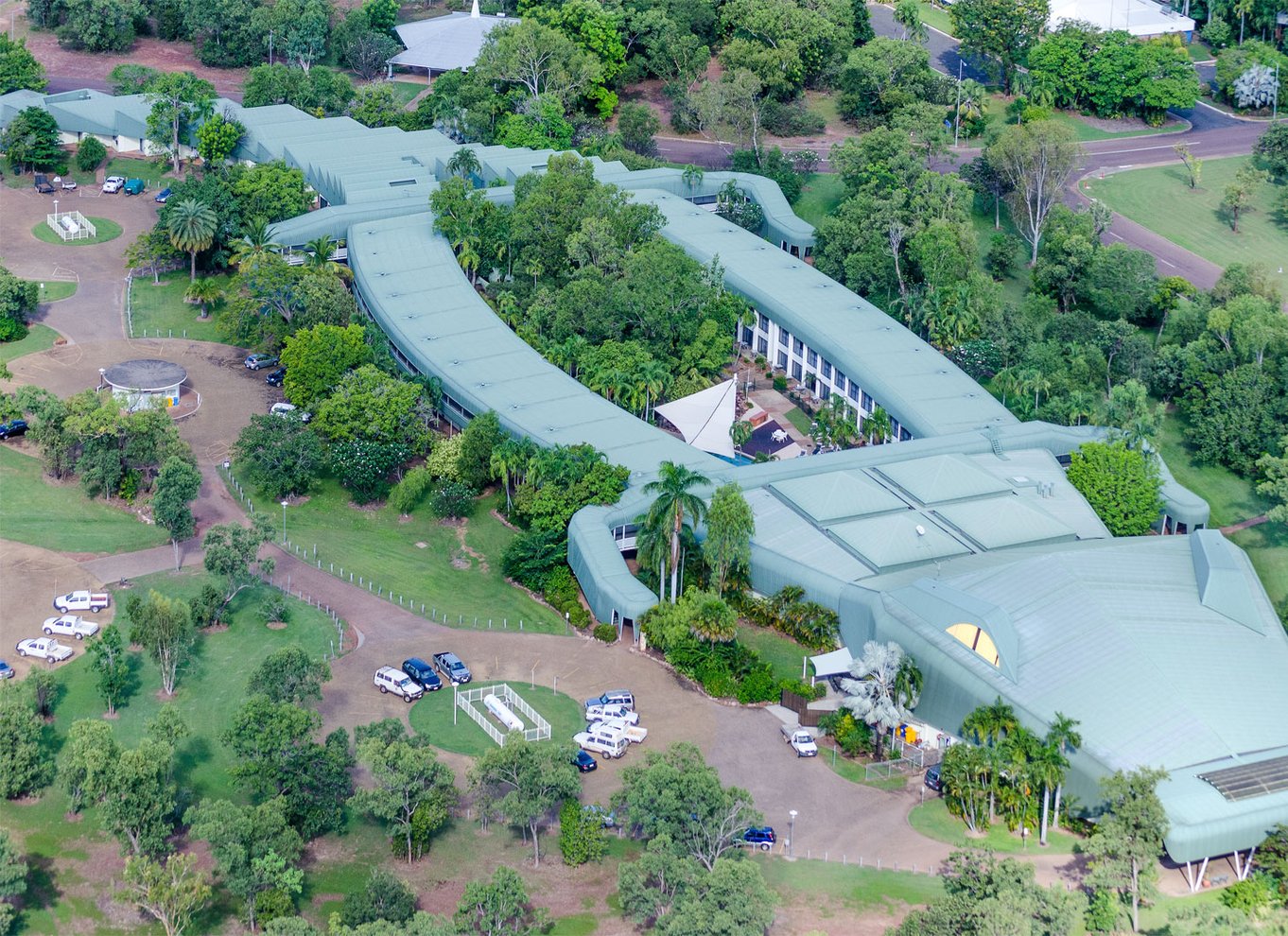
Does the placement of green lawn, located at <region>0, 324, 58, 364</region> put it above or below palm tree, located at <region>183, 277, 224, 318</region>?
below

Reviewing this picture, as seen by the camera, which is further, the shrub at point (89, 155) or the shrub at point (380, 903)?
the shrub at point (89, 155)

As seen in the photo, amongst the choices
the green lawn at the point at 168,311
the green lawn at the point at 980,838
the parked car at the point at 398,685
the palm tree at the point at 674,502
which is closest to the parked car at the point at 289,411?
the green lawn at the point at 168,311

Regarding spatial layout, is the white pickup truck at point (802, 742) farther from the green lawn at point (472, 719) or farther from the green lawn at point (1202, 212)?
the green lawn at point (1202, 212)

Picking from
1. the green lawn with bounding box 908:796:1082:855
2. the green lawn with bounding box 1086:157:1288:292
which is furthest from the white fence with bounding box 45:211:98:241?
the green lawn with bounding box 908:796:1082:855

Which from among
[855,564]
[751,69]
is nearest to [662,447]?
[855,564]

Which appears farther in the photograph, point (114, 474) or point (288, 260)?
point (288, 260)

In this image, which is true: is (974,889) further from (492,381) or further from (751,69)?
(751,69)

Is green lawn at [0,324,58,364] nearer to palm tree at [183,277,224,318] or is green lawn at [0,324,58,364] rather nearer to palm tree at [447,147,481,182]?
palm tree at [183,277,224,318]
